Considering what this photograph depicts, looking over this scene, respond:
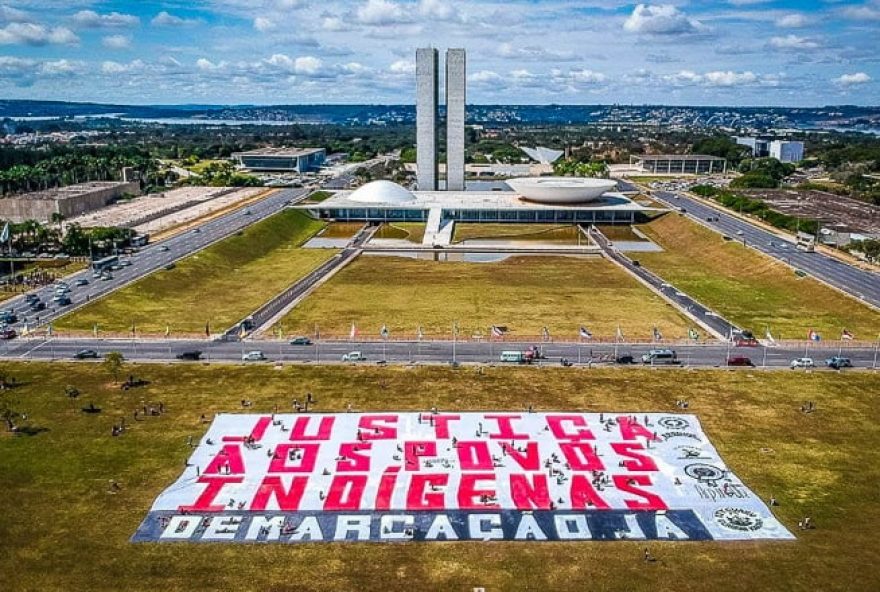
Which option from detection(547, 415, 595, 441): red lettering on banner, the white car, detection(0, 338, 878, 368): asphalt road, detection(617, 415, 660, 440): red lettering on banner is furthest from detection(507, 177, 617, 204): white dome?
detection(547, 415, 595, 441): red lettering on banner

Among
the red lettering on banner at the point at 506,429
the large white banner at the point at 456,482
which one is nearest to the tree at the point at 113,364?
the large white banner at the point at 456,482

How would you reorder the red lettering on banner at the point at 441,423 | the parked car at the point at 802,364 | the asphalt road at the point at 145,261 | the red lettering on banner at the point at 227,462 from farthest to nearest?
1. the asphalt road at the point at 145,261
2. the parked car at the point at 802,364
3. the red lettering on banner at the point at 441,423
4. the red lettering on banner at the point at 227,462

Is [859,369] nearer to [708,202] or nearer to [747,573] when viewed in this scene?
[747,573]

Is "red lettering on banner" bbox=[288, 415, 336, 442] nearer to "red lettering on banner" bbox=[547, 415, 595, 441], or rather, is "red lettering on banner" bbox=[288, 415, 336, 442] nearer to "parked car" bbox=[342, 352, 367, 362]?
"parked car" bbox=[342, 352, 367, 362]

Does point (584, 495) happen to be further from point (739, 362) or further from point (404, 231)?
point (404, 231)

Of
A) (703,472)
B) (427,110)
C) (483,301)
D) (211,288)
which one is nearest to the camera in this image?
(703,472)

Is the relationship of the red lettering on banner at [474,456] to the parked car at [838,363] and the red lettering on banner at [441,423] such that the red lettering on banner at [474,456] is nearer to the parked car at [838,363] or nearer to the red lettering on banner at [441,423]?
the red lettering on banner at [441,423]

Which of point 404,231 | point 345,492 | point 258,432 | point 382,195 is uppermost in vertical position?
point 382,195

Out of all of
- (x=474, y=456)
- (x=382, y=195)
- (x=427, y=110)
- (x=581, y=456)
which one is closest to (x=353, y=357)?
(x=474, y=456)
